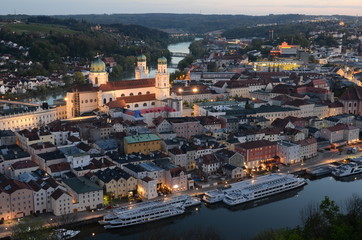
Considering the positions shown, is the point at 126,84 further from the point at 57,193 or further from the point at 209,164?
the point at 57,193

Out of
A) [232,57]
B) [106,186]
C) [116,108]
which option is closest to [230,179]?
Result: [106,186]

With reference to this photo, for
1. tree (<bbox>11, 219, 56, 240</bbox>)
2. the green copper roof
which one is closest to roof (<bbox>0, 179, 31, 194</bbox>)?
tree (<bbox>11, 219, 56, 240</bbox>)

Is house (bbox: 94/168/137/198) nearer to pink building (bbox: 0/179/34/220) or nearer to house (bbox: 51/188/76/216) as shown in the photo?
house (bbox: 51/188/76/216)

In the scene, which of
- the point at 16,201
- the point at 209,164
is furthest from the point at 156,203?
the point at 16,201

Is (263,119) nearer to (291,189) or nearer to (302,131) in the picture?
(302,131)

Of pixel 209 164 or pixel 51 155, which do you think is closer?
pixel 51 155

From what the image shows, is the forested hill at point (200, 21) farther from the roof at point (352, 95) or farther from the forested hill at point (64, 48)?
the roof at point (352, 95)
